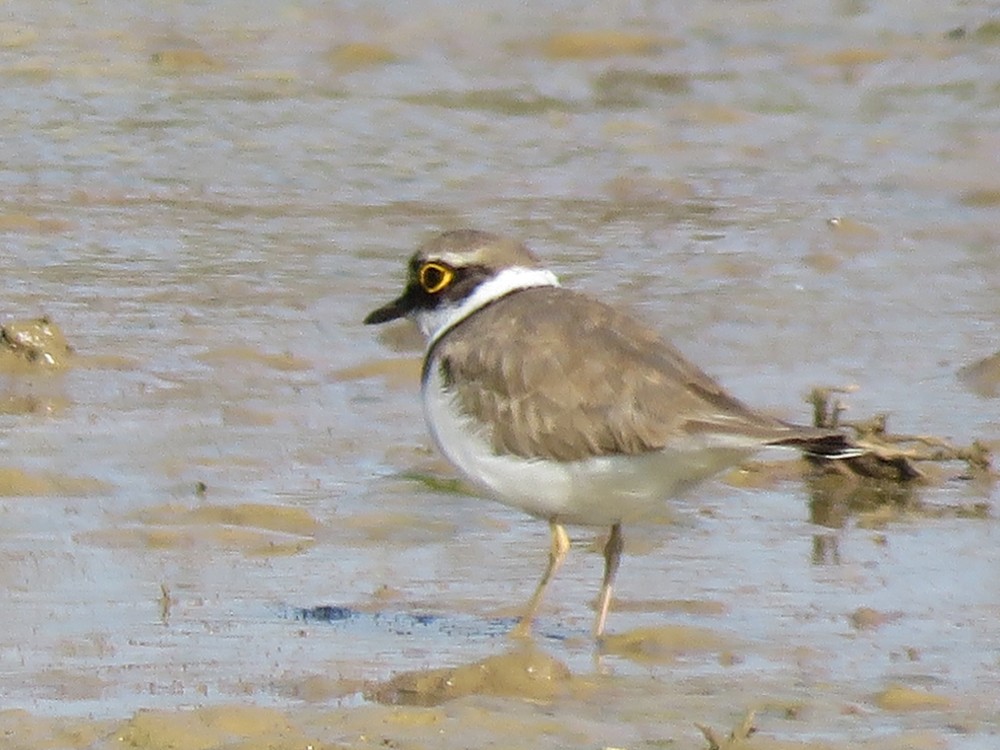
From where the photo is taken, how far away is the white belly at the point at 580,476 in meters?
5.96

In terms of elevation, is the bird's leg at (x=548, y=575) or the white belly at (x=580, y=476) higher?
the white belly at (x=580, y=476)

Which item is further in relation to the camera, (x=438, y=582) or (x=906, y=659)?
(x=438, y=582)

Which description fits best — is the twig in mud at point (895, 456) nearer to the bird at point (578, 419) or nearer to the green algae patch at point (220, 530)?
the bird at point (578, 419)

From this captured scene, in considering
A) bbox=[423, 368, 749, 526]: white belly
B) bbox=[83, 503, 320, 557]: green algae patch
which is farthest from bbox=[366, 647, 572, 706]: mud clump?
bbox=[83, 503, 320, 557]: green algae patch

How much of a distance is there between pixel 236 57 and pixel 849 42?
12.2ft

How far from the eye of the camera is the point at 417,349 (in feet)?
29.1

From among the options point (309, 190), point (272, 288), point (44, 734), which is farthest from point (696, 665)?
point (309, 190)

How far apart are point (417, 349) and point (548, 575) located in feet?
9.25

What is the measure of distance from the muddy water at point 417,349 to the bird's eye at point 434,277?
71 centimetres

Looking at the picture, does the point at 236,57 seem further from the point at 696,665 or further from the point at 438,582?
the point at 696,665

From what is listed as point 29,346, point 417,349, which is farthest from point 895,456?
point 29,346

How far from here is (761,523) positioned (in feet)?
22.9

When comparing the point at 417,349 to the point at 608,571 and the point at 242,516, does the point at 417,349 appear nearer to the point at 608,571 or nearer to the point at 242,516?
the point at 242,516

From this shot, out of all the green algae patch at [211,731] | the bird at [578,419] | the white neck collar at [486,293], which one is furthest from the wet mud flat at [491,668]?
the white neck collar at [486,293]
